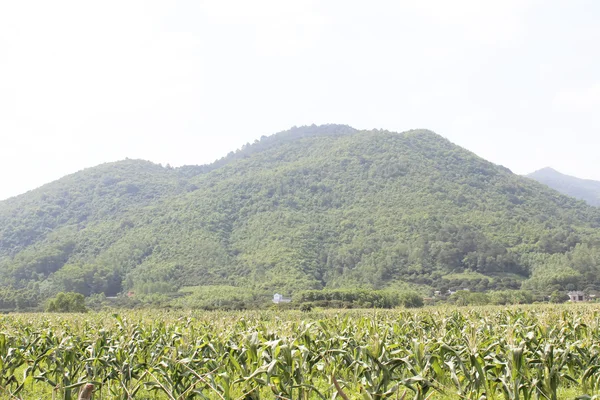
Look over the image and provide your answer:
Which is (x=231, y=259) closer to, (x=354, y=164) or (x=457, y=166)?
(x=354, y=164)

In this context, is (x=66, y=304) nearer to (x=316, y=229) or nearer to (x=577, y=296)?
(x=577, y=296)

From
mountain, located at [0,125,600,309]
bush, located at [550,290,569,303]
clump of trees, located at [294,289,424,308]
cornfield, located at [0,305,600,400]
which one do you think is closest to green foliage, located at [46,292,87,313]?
mountain, located at [0,125,600,309]

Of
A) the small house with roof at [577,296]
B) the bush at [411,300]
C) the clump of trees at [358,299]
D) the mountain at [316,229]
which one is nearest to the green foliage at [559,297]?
the small house with roof at [577,296]

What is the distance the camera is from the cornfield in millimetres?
6918

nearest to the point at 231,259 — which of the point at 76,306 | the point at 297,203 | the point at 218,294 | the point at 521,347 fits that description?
the point at 218,294

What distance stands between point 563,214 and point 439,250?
39.0m

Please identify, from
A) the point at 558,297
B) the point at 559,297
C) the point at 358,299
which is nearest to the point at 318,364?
the point at 358,299

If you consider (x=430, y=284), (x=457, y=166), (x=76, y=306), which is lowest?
(x=430, y=284)

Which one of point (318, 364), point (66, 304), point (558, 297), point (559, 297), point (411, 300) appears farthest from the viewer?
point (559, 297)

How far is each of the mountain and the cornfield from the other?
2539 inches

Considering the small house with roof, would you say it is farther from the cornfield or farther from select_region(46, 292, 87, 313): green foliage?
select_region(46, 292, 87, 313): green foliage

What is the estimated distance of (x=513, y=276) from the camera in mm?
84000

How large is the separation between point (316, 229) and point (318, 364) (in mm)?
104189

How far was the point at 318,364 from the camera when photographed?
32.4 feet
